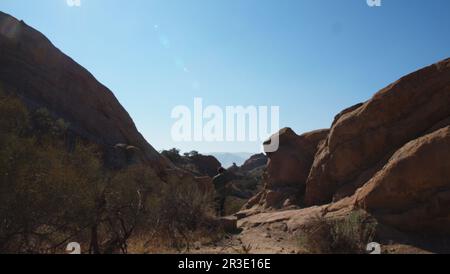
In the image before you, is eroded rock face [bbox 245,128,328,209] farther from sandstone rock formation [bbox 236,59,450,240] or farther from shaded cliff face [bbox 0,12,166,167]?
shaded cliff face [bbox 0,12,166,167]

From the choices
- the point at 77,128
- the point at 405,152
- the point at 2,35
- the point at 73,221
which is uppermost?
the point at 2,35

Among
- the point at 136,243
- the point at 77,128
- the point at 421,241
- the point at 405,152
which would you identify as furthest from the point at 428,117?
the point at 77,128

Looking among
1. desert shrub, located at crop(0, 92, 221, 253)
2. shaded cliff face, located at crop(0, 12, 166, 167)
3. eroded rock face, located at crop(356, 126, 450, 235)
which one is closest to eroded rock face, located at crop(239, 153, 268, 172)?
shaded cliff face, located at crop(0, 12, 166, 167)

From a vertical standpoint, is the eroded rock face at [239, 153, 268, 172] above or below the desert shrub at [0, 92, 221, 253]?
above

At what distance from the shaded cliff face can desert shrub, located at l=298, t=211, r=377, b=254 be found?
73.9 feet

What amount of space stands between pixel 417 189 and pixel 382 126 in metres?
3.74

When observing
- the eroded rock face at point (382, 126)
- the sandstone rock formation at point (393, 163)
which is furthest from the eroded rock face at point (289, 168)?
the eroded rock face at point (382, 126)

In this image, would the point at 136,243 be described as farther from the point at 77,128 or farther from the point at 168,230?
the point at 77,128

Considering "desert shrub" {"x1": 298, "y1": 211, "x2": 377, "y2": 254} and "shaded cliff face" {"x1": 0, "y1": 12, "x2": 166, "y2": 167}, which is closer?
"desert shrub" {"x1": 298, "y1": 211, "x2": 377, "y2": 254}

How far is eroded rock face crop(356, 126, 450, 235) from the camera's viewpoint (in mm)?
10047

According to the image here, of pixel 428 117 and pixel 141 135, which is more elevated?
pixel 141 135

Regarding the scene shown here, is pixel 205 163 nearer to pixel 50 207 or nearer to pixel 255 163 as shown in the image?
pixel 255 163

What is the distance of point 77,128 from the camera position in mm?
32000
